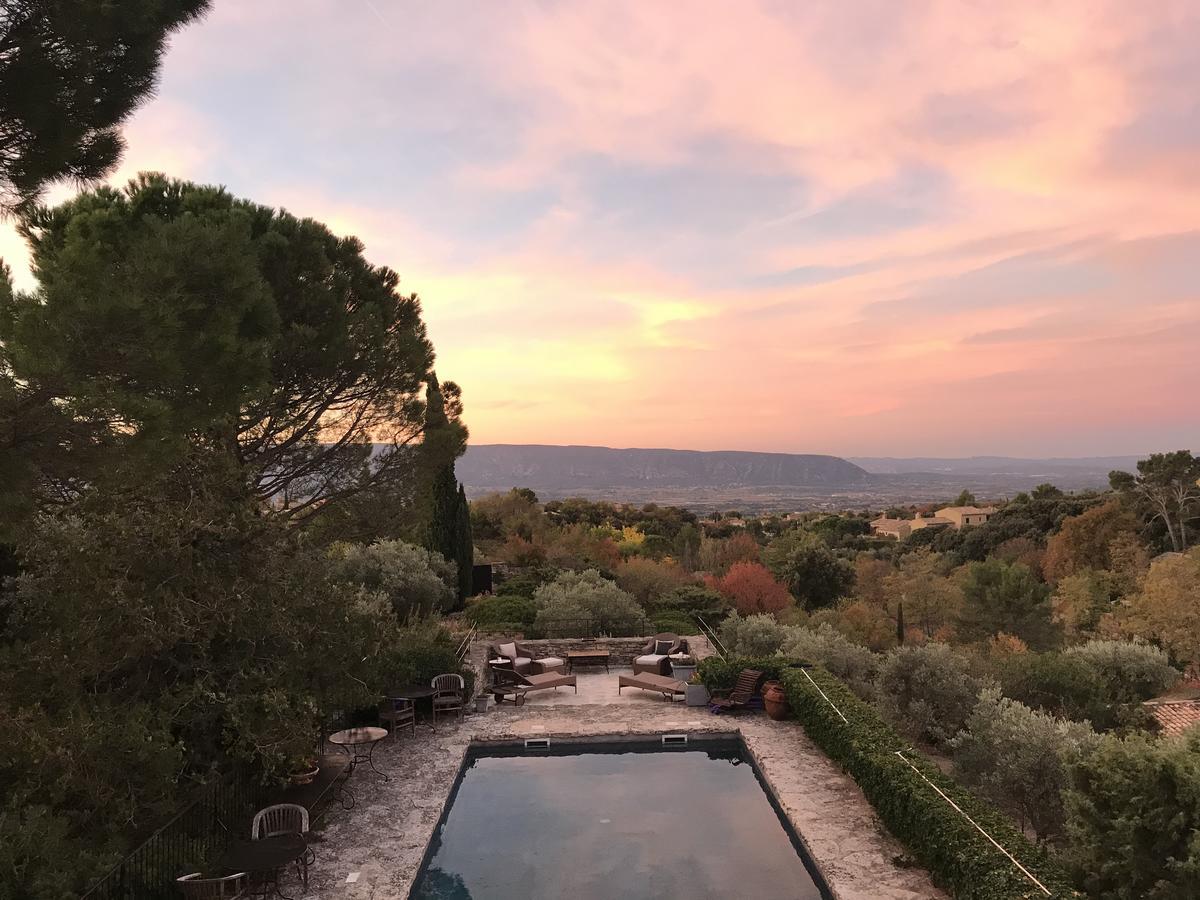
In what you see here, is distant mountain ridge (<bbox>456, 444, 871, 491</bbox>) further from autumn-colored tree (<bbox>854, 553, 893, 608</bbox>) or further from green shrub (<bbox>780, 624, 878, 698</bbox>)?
green shrub (<bbox>780, 624, 878, 698</bbox>)

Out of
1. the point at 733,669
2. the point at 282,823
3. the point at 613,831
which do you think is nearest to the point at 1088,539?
the point at 733,669

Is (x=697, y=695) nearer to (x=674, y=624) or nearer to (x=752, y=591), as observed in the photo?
(x=674, y=624)

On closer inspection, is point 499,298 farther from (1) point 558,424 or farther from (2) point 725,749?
(1) point 558,424

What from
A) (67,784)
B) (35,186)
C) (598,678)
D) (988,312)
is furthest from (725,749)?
(988,312)

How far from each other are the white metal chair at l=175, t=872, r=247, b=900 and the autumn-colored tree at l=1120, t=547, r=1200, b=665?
84.6 ft

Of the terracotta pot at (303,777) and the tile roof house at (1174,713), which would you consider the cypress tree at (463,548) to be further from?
the tile roof house at (1174,713)

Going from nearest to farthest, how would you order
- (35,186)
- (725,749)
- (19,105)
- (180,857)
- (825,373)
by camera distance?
(19,105) < (35,186) < (180,857) < (725,749) < (825,373)

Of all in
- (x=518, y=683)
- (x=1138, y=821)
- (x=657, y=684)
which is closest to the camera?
(x=1138, y=821)

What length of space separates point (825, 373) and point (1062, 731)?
2031 cm

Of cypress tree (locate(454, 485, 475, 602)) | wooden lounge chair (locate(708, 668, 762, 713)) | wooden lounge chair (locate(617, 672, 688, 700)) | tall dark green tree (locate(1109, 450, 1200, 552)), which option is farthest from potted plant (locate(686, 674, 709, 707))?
tall dark green tree (locate(1109, 450, 1200, 552))

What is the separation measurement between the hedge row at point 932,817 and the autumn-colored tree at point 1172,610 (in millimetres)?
17774

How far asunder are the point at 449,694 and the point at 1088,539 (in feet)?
123

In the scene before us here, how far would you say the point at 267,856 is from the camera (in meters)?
6.80

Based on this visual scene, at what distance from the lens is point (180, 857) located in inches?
275
